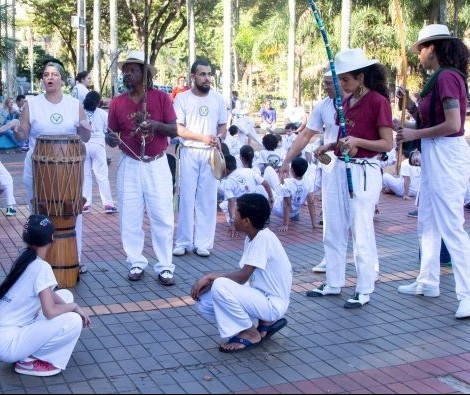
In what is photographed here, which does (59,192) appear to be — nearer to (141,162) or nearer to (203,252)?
(141,162)

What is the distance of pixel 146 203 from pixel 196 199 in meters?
1.12

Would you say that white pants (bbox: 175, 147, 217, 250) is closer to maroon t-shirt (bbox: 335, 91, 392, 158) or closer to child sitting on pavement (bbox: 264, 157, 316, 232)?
child sitting on pavement (bbox: 264, 157, 316, 232)

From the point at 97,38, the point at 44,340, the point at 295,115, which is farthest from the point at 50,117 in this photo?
the point at 97,38

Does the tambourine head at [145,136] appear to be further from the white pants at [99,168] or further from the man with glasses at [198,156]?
the white pants at [99,168]

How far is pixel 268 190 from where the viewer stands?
8.97 metres

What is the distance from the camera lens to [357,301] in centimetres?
604

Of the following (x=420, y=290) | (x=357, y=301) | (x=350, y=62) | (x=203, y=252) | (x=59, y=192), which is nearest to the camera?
(x=350, y=62)

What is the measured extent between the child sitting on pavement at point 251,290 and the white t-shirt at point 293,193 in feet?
13.5

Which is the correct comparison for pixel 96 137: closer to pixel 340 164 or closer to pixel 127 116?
pixel 127 116

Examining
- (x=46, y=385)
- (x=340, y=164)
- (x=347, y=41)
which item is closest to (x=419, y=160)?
(x=340, y=164)

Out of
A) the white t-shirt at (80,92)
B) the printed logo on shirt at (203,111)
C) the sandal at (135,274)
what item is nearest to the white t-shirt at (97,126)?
the white t-shirt at (80,92)

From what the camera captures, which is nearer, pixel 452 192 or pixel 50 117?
pixel 452 192

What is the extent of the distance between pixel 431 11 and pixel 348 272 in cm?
2512

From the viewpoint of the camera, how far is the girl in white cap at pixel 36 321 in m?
4.50
